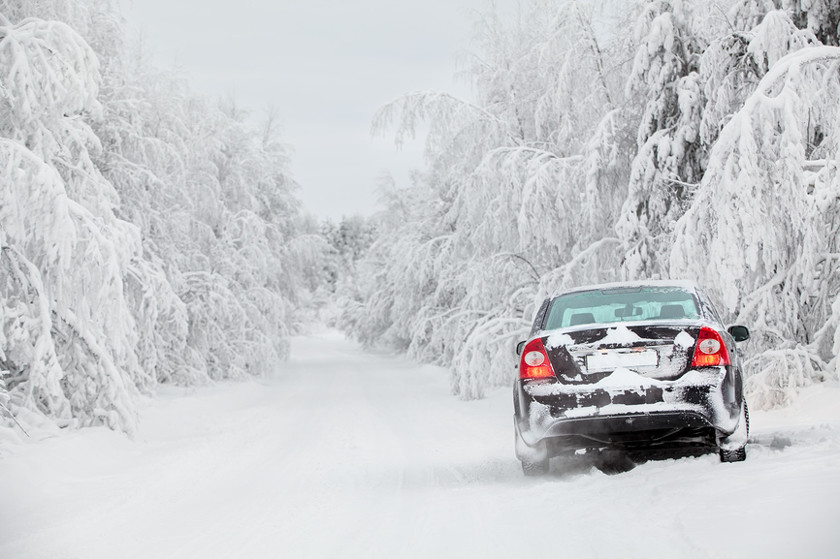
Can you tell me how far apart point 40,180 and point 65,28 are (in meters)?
1.88

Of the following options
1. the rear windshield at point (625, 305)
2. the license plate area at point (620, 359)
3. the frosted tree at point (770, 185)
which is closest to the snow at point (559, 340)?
the license plate area at point (620, 359)

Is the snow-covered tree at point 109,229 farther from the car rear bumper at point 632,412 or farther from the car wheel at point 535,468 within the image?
the car rear bumper at point 632,412

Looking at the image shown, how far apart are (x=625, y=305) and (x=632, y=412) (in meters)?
1.51

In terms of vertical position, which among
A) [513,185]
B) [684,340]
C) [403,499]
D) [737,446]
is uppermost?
[513,185]

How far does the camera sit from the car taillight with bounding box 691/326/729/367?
5.91 m

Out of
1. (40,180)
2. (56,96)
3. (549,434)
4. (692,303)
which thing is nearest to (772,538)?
(549,434)

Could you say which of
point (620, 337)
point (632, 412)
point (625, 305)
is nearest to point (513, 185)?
point (625, 305)

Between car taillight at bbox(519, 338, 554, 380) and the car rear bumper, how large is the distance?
8cm

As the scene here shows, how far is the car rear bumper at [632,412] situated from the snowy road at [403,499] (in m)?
0.28

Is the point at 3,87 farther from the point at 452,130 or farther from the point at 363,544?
the point at 452,130

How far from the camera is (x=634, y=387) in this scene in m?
5.95

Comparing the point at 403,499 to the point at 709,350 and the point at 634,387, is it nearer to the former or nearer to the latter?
the point at 634,387

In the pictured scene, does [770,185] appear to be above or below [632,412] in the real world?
above

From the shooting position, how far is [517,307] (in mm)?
16641
